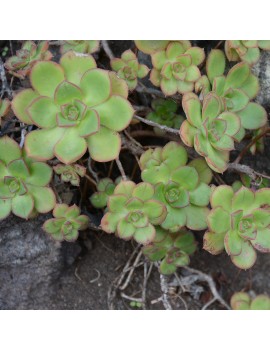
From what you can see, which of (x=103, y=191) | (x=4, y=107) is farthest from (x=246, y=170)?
(x=4, y=107)

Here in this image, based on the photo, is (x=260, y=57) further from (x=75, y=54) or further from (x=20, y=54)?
(x=20, y=54)

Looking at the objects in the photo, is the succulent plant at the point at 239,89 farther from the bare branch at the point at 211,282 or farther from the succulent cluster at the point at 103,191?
the bare branch at the point at 211,282

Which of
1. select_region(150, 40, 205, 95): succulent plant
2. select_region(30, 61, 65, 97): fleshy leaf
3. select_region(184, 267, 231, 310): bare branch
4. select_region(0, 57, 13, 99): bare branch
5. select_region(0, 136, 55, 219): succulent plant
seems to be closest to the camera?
select_region(30, 61, 65, 97): fleshy leaf

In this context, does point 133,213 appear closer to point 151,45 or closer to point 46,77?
point 46,77

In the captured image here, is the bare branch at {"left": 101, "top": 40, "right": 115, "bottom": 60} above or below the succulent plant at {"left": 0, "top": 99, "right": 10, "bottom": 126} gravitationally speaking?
above

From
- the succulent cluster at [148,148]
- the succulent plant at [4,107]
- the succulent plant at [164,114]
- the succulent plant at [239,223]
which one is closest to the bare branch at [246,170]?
the succulent cluster at [148,148]

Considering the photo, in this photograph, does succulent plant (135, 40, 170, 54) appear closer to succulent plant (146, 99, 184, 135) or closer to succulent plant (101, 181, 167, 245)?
succulent plant (146, 99, 184, 135)

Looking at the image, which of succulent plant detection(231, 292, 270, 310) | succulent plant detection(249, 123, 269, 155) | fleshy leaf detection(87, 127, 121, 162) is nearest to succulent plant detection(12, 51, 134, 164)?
fleshy leaf detection(87, 127, 121, 162)
